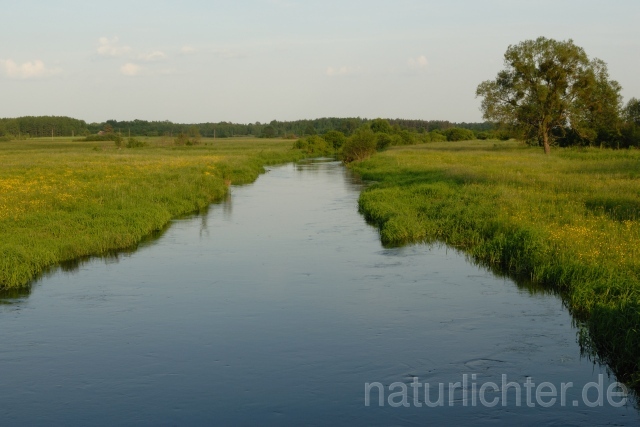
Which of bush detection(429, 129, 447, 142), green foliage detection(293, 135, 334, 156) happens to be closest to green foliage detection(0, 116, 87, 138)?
green foliage detection(293, 135, 334, 156)

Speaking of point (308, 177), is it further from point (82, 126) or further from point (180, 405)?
point (82, 126)

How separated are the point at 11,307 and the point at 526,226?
11463 millimetres

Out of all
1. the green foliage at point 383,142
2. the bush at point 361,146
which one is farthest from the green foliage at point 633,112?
the green foliage at point 383,142

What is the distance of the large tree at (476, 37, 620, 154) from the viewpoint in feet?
147

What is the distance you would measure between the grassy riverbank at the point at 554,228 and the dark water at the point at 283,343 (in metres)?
0.53

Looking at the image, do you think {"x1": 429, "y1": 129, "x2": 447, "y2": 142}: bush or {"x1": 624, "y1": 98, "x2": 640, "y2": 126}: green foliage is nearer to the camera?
{"x1": 624, "y1": 98, "x2": 640, "y2": 126}: green foliage

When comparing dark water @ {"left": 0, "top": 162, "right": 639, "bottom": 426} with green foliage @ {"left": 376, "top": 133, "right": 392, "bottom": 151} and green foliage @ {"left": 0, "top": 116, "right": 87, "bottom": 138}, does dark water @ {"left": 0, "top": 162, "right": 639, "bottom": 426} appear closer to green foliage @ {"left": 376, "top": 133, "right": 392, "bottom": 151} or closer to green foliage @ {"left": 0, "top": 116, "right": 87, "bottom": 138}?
green foliage @ {"left": 376, "top": 133, "right": 392, "bottom": 151}

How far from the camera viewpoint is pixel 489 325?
11.0 m

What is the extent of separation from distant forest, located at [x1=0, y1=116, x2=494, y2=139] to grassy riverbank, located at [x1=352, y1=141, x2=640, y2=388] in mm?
67294

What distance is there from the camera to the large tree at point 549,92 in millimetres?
44750

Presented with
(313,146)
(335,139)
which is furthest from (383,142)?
(335,139)

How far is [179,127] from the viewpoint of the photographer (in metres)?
176

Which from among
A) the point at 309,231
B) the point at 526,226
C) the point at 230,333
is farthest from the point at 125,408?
the point at 309,231

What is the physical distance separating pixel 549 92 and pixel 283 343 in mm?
40018
